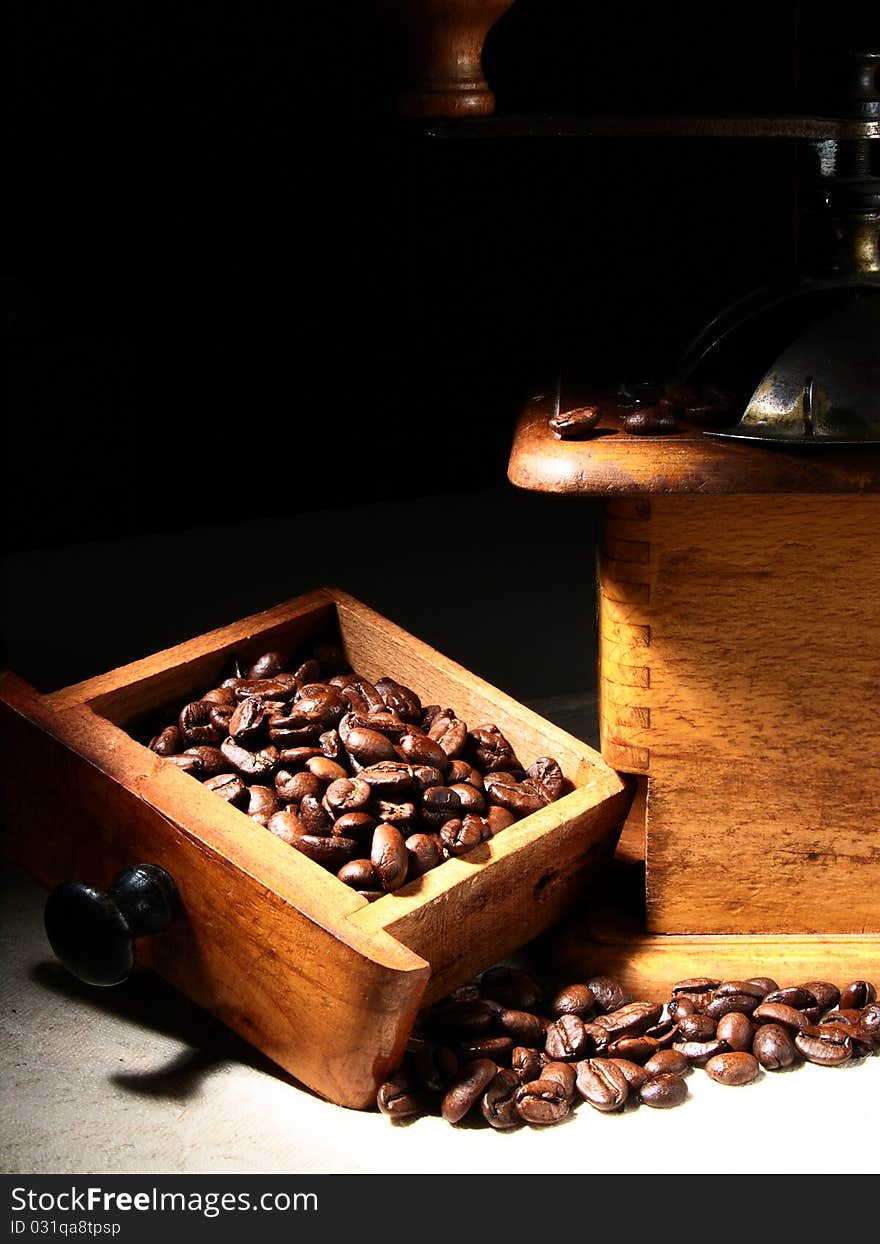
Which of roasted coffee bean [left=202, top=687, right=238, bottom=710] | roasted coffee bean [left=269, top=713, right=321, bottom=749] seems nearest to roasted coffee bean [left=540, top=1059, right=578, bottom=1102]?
roasted coffee bean [left=269, top=713, right=321, bottom=749]

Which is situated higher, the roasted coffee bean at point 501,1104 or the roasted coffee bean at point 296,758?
the roasted coffee bean at point 296,758

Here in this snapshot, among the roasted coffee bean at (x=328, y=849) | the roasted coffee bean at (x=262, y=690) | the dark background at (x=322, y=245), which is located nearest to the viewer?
the roasted coffee bean at (x=328, y=849)

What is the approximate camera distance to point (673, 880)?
1850 mm

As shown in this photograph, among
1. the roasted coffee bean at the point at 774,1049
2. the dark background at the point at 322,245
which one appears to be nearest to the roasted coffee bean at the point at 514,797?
the roasted coffee bean at the point at 774,1049

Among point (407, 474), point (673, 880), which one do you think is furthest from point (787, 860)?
point (407, 474)

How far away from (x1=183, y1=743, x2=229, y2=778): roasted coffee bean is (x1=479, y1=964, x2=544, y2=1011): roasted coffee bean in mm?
357

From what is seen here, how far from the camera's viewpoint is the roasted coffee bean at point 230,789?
5.74 ft

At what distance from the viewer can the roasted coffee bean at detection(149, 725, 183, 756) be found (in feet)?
6.00

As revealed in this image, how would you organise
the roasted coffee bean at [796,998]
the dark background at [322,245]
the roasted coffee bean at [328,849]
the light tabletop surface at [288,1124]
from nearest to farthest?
the light tabletop surface at [288,1124] → the roasted coffee bean at [328,849] → the roasted coffee bean at [796,998] → the dark background at [322,245]

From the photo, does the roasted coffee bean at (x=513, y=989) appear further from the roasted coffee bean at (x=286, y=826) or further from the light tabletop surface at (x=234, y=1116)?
the roasted coffee bean at (x=286, y=826)

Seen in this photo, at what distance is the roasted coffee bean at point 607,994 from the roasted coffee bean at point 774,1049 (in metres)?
0.15

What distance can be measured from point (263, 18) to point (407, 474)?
3.54ft

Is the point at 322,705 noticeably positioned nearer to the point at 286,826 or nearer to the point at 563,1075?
the point at 286,826

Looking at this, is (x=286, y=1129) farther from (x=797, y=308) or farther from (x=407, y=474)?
(x=407, y=474)
